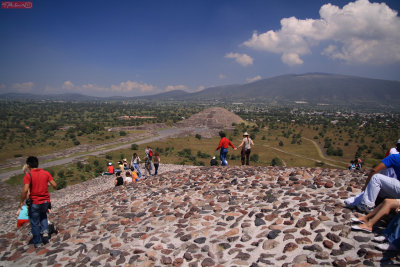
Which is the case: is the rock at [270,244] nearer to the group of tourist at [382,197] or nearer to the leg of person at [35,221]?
the group of tourist at [382,197]

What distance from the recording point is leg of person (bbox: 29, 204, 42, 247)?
6.82 metres

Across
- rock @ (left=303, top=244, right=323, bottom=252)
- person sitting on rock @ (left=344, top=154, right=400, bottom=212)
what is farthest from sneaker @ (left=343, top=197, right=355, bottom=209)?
rock @ (left=303, top=244, right=323, bottom=252)

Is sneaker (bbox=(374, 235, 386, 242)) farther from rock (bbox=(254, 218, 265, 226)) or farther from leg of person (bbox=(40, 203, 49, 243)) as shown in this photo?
leg of person (bbox=(40, 203, 49, 243))

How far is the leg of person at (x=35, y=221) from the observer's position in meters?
6.82

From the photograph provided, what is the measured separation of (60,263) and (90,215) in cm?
334

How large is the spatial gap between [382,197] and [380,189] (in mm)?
291

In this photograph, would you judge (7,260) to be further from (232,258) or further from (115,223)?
(232,258)

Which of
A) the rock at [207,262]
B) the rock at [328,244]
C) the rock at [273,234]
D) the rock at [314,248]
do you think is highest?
the rock at [328,244]

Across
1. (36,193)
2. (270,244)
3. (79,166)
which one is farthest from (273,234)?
(79,166)

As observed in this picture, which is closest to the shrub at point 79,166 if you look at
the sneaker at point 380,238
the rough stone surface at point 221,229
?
the rough stone surface at point 221,229

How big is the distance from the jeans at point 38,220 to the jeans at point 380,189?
30.6ft

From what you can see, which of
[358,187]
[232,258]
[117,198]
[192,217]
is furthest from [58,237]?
[358,187]

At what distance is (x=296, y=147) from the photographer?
207 feet

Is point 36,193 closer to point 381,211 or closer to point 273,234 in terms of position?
point 273,234
